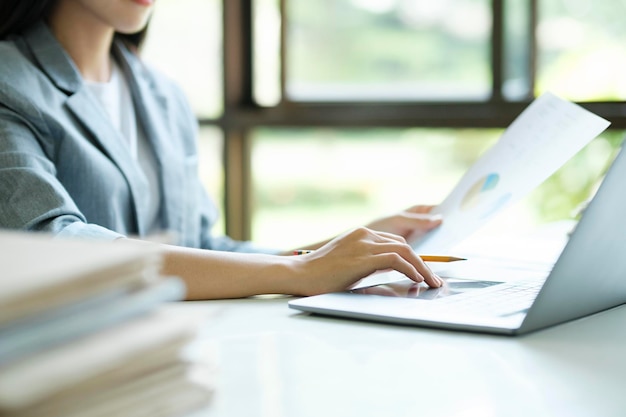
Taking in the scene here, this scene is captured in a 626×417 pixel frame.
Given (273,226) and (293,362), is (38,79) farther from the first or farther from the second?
(273,226)

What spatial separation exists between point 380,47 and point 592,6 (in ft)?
2.49

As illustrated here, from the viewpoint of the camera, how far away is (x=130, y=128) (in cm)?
180

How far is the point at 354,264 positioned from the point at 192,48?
8.27 feet

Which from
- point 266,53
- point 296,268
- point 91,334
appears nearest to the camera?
point 91,334

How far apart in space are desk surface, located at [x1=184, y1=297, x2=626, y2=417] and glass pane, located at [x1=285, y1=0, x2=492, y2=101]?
2.03 m

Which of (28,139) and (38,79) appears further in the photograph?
(38,79)

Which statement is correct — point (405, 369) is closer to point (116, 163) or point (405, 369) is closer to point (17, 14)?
point (116, 163)

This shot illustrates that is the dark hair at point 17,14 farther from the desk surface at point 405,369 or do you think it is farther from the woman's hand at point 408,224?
the desk surface at point 405,369

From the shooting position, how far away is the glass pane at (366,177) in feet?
10.5

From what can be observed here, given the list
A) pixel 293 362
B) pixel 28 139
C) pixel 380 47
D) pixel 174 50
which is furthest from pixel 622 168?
pixel 174 50

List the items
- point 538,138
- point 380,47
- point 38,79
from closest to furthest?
point 538,138 < point 38,79 < point 380,47

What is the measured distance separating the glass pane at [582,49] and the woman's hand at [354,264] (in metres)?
1.79

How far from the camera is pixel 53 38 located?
1678 millimetres

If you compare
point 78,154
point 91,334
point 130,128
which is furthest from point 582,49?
point 91,334
